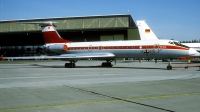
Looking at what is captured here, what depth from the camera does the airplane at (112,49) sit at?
80.3 feet

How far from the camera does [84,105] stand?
7387 millimetres

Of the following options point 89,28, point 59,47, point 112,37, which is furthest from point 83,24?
point 59,47

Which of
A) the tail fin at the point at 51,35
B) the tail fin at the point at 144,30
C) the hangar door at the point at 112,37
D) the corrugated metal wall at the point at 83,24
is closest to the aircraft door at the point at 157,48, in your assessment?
the tail fin at the point at 51,35

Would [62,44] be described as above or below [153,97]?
above

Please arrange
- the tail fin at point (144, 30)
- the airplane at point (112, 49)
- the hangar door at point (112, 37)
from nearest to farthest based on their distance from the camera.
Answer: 1. the airplane at point (112, 49)
2. the tail fin at point (144, 30)
3. the hangar door at point (112, 37)

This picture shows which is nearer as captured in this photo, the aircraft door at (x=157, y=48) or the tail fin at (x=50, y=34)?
the aircraft door at (x=157, y=48)

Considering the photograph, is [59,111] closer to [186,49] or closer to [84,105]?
[84,105]

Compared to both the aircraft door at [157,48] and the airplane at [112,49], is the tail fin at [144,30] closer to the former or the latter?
the airplane at [112,49]

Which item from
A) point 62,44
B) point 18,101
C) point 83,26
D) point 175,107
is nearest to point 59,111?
point 18,101

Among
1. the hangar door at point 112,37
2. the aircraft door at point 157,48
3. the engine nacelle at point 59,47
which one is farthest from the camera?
the hangar door at point 112,37

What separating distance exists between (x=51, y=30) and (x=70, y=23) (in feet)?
87.8

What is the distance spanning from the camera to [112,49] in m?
28.1

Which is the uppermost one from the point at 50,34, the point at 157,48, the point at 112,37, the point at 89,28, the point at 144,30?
the point at 89,28

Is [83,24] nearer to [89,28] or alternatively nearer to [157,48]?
[89,28]
